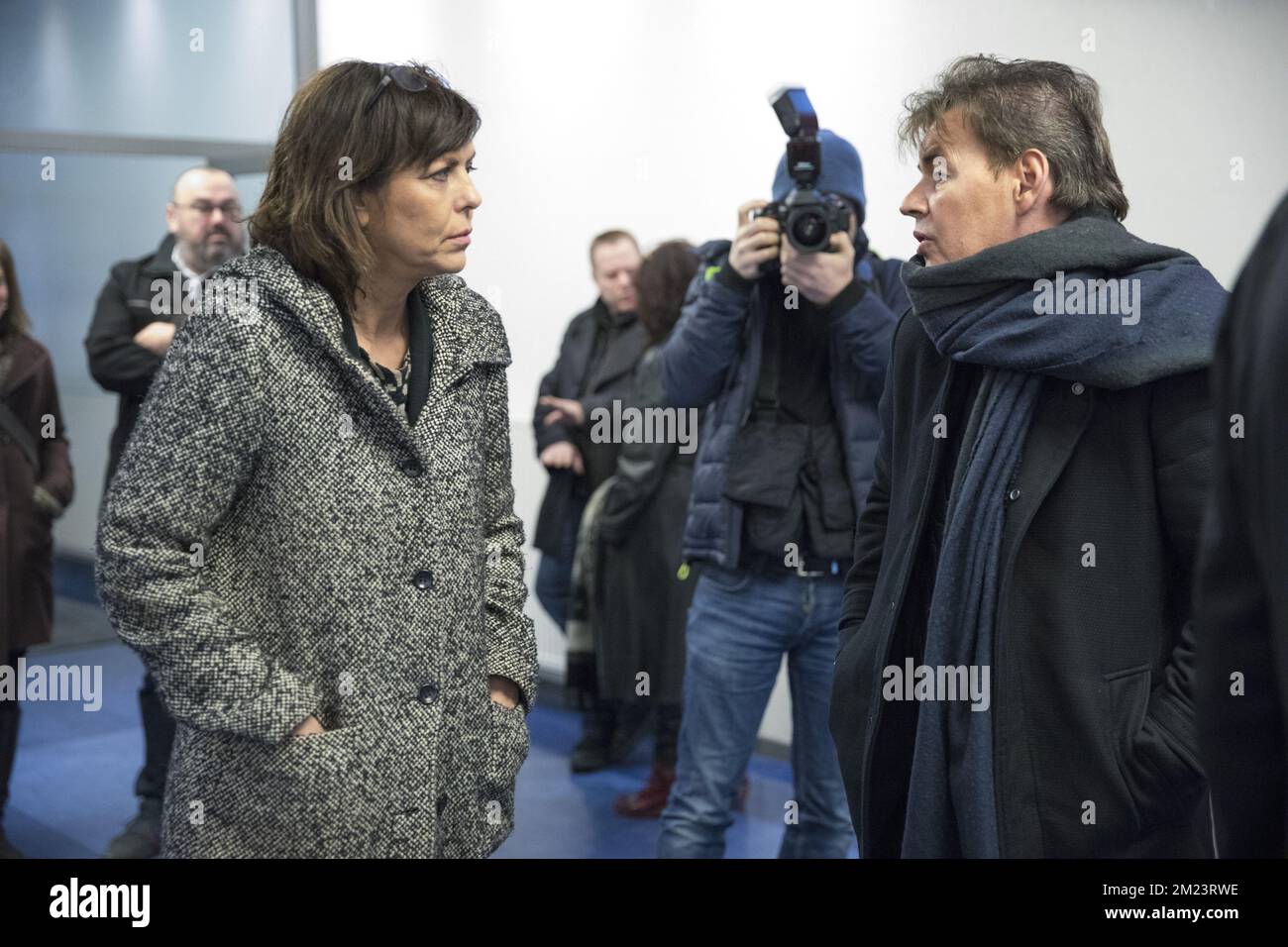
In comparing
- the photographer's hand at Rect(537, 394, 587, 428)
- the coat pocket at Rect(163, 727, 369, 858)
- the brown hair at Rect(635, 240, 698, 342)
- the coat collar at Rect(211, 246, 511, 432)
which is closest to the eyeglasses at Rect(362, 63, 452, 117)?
the coat collar at Rect(211, 246, 511, 432)

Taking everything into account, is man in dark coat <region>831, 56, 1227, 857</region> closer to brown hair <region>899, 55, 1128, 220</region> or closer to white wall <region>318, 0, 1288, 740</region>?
brown hair <region>899, 55, 1128, 220</region>

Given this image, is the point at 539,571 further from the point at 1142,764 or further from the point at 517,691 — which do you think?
the point at 1142,764

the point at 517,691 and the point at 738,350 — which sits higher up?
the point at 738,350

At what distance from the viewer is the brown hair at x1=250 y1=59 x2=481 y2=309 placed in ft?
5.51

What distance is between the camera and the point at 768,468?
257 cm

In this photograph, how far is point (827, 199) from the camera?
101 inches

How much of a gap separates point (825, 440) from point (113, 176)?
3870 millimetres

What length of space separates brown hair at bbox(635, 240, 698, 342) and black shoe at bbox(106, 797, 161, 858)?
1905mm

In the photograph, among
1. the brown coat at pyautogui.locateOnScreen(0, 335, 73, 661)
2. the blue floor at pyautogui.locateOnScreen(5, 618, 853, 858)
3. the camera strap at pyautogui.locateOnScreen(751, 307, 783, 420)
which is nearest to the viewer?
the camera strap at pyautogui.locateOnScreen(751, 307, 783, 420)

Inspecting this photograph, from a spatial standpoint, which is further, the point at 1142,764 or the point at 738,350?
the point at 738,350

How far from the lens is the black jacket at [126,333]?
11.9 ft

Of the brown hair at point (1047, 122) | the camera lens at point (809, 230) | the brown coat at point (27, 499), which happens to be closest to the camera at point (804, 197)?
the camera lens at point (809, 230)

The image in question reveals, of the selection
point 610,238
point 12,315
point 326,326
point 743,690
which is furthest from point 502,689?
point 610,238
